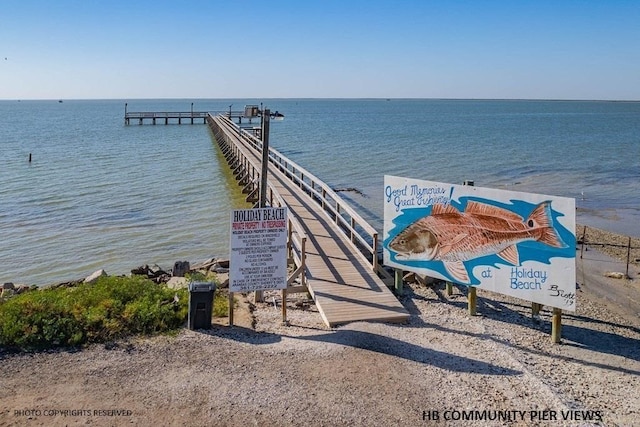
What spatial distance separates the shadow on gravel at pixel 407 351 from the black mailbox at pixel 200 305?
55.9 inches

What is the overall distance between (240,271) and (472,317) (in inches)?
151

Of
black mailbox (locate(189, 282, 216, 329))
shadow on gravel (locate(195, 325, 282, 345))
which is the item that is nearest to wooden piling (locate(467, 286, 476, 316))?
shadow on gravel (locate(195, 325, 282, 345))

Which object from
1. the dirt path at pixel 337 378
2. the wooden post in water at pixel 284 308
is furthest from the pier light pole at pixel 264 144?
the dirt path at pixel 337 378

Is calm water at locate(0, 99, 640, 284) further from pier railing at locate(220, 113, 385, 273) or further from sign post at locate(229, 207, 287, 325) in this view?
sign post at locate(229, 207, 287, 325)

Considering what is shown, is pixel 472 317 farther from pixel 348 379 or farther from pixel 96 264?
pixel 96 264

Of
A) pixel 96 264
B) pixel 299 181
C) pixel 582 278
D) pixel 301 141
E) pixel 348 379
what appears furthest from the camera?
pixel 301 141

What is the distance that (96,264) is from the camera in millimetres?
14273

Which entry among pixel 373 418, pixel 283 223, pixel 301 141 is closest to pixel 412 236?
pixel 283 223

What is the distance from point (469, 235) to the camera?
8.77m

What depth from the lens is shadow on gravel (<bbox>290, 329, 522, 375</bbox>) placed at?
6887 millimetres

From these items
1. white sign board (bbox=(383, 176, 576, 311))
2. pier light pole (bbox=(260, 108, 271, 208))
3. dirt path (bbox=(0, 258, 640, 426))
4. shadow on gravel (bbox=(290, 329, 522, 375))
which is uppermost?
pier light pole (bbox=(260, 108, 271, 208))

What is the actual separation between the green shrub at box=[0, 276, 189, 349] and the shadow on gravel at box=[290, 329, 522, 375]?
2.20 m
